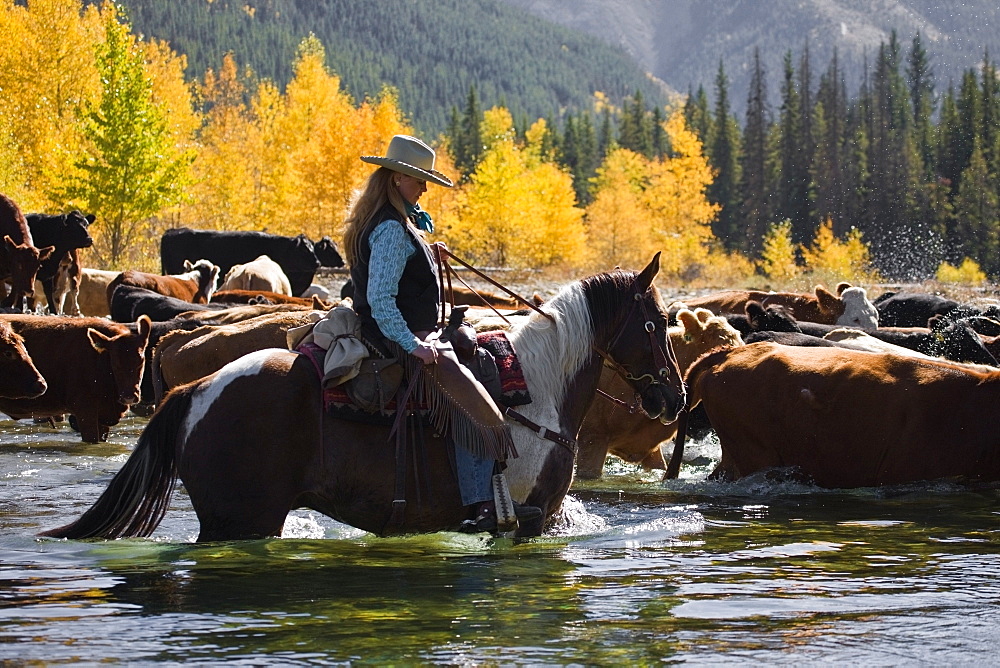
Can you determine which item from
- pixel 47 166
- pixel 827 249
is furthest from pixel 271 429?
pixel 827 249

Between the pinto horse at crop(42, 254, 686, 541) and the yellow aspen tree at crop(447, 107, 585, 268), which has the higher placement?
the yellow aspen tree at crop(447, 107, 585, 268)

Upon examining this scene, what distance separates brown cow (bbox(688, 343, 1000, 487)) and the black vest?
440 centimetres

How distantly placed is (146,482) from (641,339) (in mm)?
3139

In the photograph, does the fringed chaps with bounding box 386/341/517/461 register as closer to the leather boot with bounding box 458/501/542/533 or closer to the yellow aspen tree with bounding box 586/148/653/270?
the leather boot with bounding box 458/501/542/533

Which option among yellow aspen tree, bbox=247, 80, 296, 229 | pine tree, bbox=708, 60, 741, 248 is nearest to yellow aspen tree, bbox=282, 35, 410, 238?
yellow aspen tree, bbox=247, 80, 296, 229

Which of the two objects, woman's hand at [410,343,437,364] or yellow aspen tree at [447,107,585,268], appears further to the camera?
yellow aspen tree at [447,107,585,268]

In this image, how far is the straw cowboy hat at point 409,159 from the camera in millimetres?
7141

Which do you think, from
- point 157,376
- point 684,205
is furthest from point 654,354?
point 684,205

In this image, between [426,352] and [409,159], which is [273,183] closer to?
[409,159]

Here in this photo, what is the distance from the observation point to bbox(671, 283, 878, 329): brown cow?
1991cm

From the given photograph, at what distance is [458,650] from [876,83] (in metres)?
129

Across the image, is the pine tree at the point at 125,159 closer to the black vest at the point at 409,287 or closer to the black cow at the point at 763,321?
the black cow at the point at 763,321

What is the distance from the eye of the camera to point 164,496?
694 cm

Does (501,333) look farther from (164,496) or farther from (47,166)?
(47,166)
